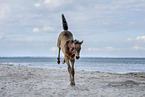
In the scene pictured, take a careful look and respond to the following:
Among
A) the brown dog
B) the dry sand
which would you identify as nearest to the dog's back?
the brown dog

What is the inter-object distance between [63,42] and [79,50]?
7.38 feet

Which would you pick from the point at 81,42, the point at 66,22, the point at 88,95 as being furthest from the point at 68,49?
the point at 88,95

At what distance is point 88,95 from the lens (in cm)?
921

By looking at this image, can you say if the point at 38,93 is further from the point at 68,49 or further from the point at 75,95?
the point at 68,49

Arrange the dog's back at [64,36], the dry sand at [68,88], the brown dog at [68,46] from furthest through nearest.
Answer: the dog's back at [64,36] < the dry sand at [68,88] < the brown dog at [68,46]

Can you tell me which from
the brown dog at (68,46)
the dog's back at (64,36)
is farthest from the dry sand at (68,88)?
the dog's back at (64,36)

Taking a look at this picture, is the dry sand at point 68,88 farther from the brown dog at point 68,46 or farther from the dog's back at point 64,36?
the dog's back at point 64,36

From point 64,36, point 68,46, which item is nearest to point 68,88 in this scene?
Result: point 68,46

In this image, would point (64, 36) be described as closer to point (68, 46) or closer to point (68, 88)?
point (68, 46)

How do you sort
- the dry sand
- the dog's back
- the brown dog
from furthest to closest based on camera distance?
1. the dog's back
2. the dry sand
3. the brown dog

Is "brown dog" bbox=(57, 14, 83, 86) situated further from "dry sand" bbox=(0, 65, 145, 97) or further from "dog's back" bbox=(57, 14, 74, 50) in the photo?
"dry sand" bbox=(0, 65, 145, 97)

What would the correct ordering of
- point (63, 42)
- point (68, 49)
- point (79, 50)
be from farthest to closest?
point (63, 42), point (68, 49), point (79, 50)

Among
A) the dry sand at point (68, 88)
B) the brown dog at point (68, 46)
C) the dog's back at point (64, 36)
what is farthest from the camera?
the dog's back at point (64, 36)

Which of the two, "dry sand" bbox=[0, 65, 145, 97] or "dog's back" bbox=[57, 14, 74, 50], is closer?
"dry sand" bbox=[0, 65, 145, 97]
